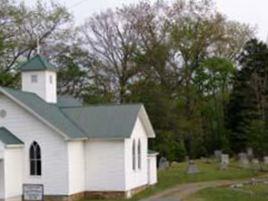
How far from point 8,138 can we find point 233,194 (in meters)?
11.8

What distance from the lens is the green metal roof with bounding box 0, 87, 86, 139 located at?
3450 centimetres

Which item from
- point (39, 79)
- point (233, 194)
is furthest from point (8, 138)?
point (233, 194)

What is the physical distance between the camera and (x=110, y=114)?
1485 inches

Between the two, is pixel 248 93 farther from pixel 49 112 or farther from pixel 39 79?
pixel 49 112

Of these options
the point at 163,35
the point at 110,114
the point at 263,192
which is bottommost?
the point at 263,192

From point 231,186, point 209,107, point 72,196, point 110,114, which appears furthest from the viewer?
point 209,107

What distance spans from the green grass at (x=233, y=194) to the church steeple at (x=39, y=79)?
392 inches

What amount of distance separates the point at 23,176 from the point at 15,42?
1070 inches

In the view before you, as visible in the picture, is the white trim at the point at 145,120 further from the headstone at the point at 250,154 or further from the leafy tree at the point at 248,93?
the leafy tree at the point at 248,93

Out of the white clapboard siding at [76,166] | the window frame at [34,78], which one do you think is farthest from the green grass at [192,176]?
the window frame at [34,78]

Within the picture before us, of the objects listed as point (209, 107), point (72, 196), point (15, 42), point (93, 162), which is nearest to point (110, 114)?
point (93, 162)

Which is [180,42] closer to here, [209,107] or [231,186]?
[209,107]

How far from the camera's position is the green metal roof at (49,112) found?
113 ft

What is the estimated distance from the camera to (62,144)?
1345 inches
